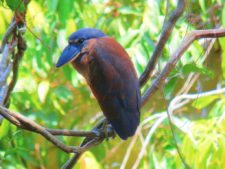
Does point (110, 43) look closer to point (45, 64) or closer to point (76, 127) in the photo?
point (45, 64)

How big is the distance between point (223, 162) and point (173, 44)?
0.47 meters

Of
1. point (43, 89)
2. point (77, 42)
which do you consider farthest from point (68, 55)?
point (43, 89)

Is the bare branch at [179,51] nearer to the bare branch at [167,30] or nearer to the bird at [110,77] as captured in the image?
the bare branch at [167,30]

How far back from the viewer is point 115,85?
155 centimetres

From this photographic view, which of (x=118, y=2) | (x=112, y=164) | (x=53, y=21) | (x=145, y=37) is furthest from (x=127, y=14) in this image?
(x=112, y=164)

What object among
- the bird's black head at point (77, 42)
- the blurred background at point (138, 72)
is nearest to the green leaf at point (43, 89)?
the blurred background at point (138, 72)

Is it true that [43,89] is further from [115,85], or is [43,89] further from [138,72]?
[115,85]

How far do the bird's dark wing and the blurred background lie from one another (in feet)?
0.37

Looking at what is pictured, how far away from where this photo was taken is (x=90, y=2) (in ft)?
8.96

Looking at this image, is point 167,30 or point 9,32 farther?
point 9,32

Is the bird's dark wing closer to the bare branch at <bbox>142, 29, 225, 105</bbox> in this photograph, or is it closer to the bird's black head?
the bird's black head

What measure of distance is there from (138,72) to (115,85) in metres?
0.65

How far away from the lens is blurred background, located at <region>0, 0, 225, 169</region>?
6.77 feet

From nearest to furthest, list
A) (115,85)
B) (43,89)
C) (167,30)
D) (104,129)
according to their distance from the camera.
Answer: (167,30)
(104,129)
(115,85)
(43,89)
